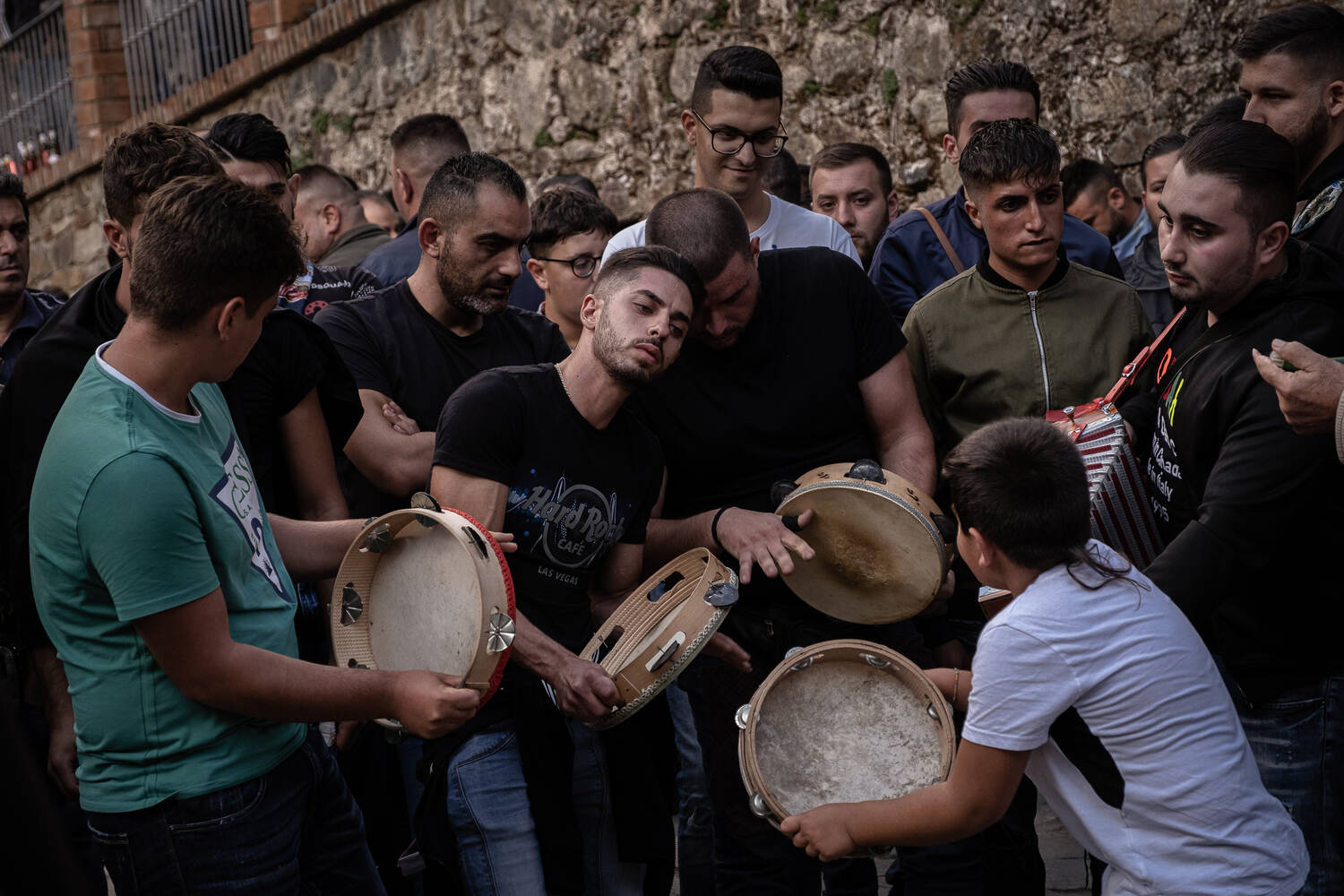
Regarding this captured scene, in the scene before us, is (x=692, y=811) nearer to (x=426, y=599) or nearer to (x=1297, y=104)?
(x=426, y=599)

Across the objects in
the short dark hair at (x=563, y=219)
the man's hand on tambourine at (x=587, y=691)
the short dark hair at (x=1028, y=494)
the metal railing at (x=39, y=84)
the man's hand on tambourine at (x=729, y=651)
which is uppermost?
the metal railing at (x=39, y=84)

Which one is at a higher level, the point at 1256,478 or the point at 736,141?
the point at 736,141

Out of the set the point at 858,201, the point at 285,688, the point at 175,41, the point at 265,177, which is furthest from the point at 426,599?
the point at 175,41

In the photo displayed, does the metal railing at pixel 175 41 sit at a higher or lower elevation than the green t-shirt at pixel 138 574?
higher

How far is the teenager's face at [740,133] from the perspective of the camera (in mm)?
4793

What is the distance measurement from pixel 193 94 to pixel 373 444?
1103 centimetres

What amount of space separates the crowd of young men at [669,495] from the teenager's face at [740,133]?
2cm

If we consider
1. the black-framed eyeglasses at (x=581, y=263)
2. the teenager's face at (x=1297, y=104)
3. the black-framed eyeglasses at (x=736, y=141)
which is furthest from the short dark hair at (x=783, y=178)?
the teenager's face at (x=1297, y=104)

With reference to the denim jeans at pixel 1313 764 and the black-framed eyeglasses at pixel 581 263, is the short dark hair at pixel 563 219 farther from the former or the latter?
the denim jeans at pixel 1313 764

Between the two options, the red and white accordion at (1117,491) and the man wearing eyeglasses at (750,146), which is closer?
the red and white accordion at (1117,491)

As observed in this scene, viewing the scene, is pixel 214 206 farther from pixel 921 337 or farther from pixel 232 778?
pixel 921 337

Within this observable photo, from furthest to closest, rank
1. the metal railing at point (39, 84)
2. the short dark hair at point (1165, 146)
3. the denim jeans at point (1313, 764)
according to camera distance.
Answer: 1. the metal railing at point (39, 84)
2. the short dark hair at point (1165, 146)
3. the denim jeans at point (1313, 764)

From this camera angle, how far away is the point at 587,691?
3.06 m

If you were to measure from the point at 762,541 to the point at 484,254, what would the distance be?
1.27 metres
